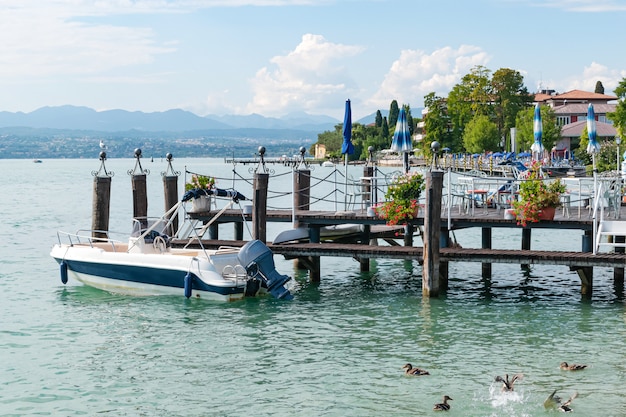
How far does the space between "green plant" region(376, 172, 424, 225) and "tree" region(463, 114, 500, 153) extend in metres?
89.0

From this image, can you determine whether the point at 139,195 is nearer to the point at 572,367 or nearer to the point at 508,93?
the point at 572,367

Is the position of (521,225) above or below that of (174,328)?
above

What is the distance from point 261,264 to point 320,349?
4460 millimetres

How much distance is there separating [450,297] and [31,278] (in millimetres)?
13200

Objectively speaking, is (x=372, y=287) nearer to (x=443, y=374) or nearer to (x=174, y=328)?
(x=174, y=328)

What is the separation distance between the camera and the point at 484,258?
834 inches

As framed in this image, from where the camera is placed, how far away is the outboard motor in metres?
21.7

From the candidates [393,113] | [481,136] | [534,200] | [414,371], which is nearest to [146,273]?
[414,371]

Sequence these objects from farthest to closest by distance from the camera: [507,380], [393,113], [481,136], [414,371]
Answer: [393,113] → [481,136] → [414,371] → [507,380]

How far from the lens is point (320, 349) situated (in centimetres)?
1773

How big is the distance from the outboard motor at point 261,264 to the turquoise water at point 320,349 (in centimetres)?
36

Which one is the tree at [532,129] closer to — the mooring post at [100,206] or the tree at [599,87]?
the tree at [599,87]

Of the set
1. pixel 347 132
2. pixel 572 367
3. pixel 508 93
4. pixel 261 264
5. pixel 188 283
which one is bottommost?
pixel 572 367

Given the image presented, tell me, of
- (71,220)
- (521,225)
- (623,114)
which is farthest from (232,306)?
(623,114)
